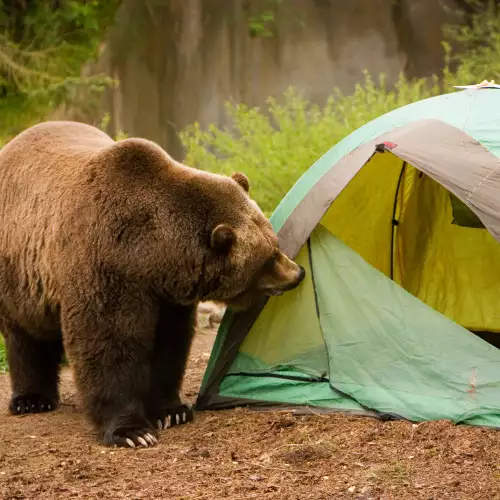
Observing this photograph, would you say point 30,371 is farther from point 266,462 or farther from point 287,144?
point 287,144

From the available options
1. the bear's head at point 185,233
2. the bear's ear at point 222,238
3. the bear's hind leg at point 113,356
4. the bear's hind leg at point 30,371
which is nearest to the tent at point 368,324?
the bear's head at point 185,233

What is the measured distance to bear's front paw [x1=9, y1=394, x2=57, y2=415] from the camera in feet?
19.5

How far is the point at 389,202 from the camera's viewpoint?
673 centimetres

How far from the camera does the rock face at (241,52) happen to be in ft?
53.0

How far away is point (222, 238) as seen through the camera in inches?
196

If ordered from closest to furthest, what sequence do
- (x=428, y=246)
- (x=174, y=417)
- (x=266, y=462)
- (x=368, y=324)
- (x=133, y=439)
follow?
(x=266, y=462)
(x=133, y=439)
(x=368, y=324)
(x=174, y=417)
(x=428, y=246)

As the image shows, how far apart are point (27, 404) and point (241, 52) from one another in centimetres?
1216

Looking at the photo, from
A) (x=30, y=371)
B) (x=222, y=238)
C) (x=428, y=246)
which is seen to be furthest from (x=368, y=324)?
(x=30, y=371)

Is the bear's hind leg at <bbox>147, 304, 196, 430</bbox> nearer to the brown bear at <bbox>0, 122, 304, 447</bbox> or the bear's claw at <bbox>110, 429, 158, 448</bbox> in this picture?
the brown bear at <bbox>0, 122, 304, 447</bbox>

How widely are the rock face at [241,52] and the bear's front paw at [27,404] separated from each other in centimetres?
1022

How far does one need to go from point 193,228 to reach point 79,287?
26.6 inches

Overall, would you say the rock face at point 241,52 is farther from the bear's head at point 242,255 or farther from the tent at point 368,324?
the bear's head at point 242,255

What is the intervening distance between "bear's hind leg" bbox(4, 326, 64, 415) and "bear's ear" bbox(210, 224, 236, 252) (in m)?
1.53

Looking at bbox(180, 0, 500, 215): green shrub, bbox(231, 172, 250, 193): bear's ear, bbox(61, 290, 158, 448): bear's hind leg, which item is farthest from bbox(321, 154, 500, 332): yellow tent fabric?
bbox(180, 0, 500, 215): green shrub
